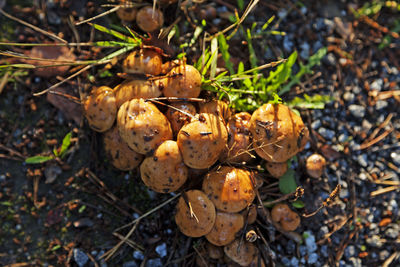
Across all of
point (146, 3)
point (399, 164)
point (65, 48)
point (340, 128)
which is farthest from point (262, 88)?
point (65, 48)

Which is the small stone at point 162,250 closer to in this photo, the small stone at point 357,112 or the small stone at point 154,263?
the small stone at point 154,263

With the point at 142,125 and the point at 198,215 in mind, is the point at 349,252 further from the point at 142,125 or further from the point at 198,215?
the point at 142,125

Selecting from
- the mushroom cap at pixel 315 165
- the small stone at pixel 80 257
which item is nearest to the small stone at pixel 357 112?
the mushroom cap at pixel 315 165

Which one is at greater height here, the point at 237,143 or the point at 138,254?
the point at 237,143

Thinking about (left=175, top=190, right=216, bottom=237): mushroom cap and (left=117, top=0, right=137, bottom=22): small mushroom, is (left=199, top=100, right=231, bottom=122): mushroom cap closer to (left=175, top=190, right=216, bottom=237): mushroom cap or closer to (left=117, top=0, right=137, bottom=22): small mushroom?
(left=175, top=190, right=216, bottom=237): mushroom cap

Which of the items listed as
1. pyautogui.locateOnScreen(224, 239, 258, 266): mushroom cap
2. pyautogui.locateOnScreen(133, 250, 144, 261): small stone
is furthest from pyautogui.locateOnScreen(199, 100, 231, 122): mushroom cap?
pyautogui.locateOnScreen(133, 250, 144, 261): small stone

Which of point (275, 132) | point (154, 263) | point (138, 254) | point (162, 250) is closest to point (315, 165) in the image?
point (275, 132)
